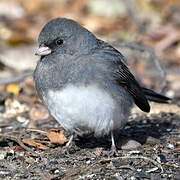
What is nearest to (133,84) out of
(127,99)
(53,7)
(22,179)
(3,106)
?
(127,99)

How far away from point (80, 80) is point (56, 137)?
2.35 feet

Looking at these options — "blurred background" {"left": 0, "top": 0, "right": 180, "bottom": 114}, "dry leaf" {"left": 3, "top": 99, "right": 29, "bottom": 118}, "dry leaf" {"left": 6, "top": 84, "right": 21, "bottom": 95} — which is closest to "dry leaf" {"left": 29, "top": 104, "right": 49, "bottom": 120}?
"dry leaf" {"left": 3, "top": 99, "right": 29, "bottom": 118}

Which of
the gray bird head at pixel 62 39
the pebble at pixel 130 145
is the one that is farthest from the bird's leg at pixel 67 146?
the gray bird head at pixel 62 39

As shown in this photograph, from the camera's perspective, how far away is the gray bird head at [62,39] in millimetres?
4434

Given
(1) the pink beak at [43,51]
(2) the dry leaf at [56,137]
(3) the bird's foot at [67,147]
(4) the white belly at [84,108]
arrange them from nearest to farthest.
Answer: (4) the white belly at [84,108]
(1) the pink beak at [43,51]
(3) the bird's foot at [67,147]
(2) the dry leaf at [56,137]

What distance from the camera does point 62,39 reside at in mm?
4469

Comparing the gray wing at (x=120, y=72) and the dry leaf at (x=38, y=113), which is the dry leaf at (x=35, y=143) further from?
the dry leaf at (x=38, y=113)

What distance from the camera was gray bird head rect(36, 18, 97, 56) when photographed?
175 inches

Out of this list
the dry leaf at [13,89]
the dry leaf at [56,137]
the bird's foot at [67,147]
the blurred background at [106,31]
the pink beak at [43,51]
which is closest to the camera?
the pink beak at [43,51]

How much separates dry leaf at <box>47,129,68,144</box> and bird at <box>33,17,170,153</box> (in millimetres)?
84

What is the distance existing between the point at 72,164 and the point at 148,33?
192 inches

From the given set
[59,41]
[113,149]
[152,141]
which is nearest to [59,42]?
[59,41]

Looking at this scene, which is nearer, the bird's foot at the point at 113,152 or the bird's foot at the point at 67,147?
the bird's foot at the point at 113,152

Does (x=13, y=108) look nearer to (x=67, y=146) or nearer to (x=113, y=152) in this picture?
(x=67, y=146)
